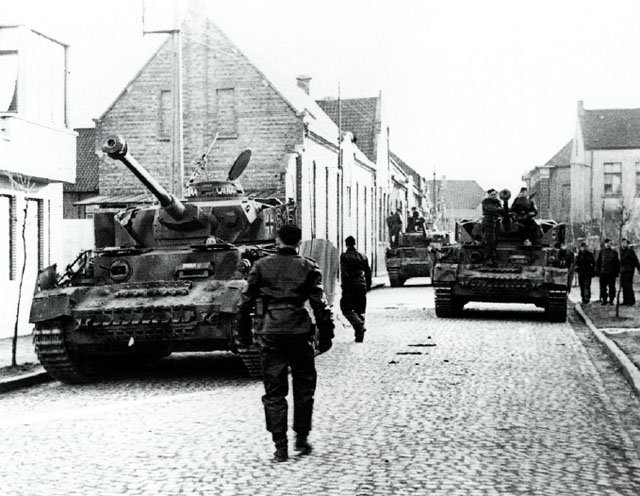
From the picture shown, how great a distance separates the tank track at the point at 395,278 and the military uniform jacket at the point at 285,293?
28.1 meters

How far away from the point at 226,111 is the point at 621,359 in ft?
79.0

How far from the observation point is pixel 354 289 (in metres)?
15.8

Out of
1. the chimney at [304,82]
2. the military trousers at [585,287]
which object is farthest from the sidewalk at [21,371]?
the chimney at [304,82]

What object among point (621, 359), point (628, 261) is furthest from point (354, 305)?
point (628, 261)

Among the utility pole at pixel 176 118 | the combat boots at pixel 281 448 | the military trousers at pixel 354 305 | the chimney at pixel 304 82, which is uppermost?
the chimney at pixel 304 82

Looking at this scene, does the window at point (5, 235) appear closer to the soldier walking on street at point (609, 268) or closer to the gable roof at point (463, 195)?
the soldier walking on street at point (609, 268)

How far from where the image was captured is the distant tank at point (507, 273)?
64.6 ft

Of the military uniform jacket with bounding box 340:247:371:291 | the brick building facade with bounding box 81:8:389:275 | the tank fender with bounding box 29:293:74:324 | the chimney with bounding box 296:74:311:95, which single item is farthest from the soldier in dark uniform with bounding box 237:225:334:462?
the chimney with bounding box 296:74:311:95

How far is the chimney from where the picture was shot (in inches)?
1969

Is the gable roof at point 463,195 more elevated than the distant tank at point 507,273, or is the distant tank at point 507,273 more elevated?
the gable roof at point 463,195

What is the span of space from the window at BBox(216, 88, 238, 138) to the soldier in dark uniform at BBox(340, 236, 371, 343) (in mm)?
19183

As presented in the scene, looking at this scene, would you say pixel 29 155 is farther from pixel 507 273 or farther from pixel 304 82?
pixel 304 82

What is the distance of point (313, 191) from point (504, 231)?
1768 cm

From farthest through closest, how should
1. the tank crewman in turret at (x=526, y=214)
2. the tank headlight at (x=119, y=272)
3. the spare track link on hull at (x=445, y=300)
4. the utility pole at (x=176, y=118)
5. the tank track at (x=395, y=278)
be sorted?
the tank track at (x=395, y=278) < the tank crewman in turret at (x=526, y=214) < the spare track link on hull at (x=445, y=300) < the utility pole at (x=176, y=118) < the tank headlight at (x=119, y=272)
